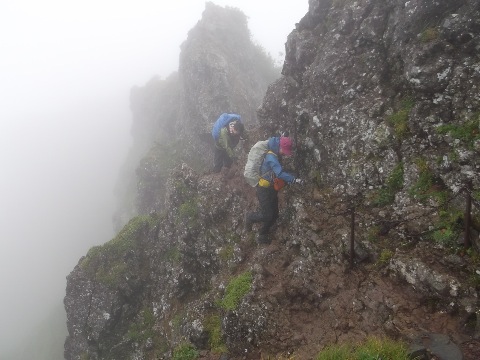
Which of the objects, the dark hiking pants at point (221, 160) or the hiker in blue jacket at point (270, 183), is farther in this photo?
the dark hiking pants at point (221, 160)

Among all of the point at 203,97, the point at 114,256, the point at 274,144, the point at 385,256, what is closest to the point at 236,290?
the point at 385,256

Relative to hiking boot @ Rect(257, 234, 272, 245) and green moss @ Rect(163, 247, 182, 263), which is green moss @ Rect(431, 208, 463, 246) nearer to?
hiking boot @ Rect(257, 234, 272, 245)

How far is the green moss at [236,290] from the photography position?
12289 millimetres

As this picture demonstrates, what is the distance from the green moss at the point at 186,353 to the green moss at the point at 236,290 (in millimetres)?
1868

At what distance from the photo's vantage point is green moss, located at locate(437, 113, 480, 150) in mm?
9641

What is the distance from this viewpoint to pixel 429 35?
11.3 metres

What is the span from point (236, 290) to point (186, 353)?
2859mm

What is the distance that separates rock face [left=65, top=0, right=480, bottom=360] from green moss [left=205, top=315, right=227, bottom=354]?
0.17 feet

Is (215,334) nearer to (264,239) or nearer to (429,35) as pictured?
(264,239)

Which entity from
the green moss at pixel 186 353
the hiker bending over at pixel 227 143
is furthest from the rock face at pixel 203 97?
the green moss at pixel 186 353

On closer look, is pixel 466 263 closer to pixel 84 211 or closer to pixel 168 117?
pixel 168 117

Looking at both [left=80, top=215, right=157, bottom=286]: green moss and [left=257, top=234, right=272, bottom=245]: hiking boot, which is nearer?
[left=257, top=234, right=272, bottom=245]: hiking boot

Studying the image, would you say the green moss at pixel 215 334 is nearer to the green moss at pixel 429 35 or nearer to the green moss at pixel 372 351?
the green moss at pixel 372 351

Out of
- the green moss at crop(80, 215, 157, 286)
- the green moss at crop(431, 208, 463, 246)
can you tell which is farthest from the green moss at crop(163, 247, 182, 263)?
the green moss at crop(431, 208, 463, 246)
